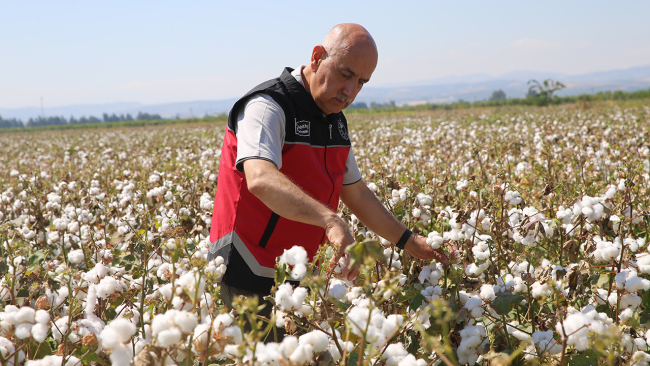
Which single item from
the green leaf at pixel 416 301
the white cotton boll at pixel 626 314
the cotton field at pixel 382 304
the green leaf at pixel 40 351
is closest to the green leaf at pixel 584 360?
the cotton field at pixel 382 304

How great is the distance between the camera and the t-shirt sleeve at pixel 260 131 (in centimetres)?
193

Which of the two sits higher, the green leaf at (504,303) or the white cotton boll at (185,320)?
the white cotton boll at (185,320)

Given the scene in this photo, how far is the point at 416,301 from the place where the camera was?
1.82m

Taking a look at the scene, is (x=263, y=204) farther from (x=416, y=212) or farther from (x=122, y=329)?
(x=122, y=329)

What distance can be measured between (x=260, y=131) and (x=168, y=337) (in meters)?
1.12

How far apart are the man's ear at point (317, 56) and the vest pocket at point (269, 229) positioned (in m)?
0.72

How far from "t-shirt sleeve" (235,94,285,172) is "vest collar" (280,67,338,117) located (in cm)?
13

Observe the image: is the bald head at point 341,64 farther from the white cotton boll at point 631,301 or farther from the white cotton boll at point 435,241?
the white cotton boll at point 631,301

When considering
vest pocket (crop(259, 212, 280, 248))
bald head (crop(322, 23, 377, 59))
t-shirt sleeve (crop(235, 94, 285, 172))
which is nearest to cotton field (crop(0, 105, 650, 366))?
vest pocket (crop(259, 212, 280, 248))

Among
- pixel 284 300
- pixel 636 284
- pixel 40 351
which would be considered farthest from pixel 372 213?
pixel 40 351

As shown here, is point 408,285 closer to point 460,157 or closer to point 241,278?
point 241,278

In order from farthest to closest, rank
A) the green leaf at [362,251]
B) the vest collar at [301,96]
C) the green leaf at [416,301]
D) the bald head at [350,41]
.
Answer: the vest collar at [301,96] → the bald head at [350,41] → the green leaf at [416,301] → the green leaf at [362,251]

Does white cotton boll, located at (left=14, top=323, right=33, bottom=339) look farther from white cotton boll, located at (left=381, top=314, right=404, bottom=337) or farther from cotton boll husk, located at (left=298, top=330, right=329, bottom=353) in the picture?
white cotton boll, located at (left=381, top=314, right=404, bottom=337)

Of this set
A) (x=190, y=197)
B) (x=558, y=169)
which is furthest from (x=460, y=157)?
(x=190, y=197)
